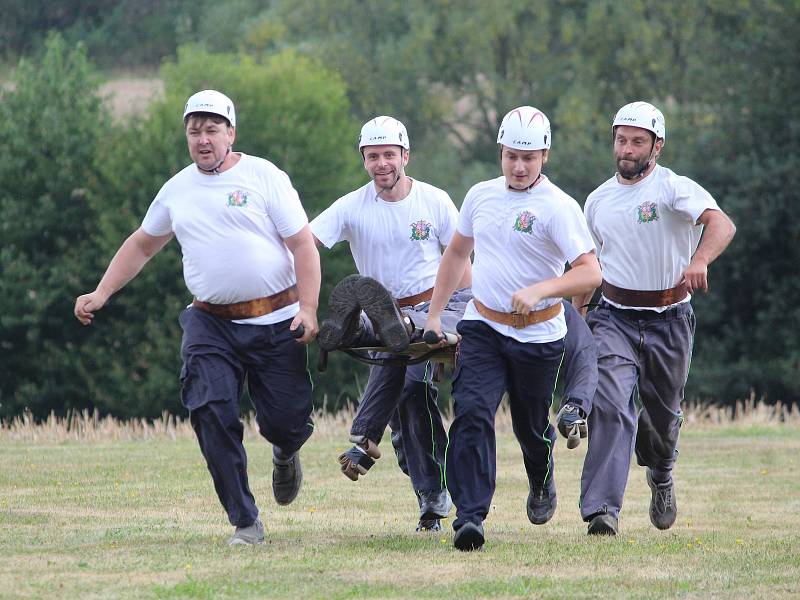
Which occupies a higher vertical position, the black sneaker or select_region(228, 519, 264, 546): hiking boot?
the black sneaker

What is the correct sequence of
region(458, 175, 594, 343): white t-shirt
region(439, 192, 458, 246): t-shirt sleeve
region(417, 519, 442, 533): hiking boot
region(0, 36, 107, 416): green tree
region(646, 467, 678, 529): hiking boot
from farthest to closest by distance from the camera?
region(0, 36, 107, 416): green tree < region(646, 467, 678, 529): hiking boot < region(417, 519, 442, 533): hiking boot < region(439, 192, 458, 246): t-shirt sleeve < region(458, 175, 594, 343): white t-shirt

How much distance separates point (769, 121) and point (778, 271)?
4.25 meters

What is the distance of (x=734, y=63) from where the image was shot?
4494 centimetres

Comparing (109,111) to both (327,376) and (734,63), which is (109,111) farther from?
(734,63)

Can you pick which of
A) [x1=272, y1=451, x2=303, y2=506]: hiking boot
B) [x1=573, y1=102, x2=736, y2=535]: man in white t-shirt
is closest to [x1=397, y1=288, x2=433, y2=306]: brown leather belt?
[x1=573, y1=102, x2=736, y2=535]: man in white t-shirt

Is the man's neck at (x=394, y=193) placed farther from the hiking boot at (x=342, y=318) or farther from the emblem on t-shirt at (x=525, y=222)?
the emblem on t-shirt at (x=525, y=222)

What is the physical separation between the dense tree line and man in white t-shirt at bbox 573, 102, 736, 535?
3086 centimetres

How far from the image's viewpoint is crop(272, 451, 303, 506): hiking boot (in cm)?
901

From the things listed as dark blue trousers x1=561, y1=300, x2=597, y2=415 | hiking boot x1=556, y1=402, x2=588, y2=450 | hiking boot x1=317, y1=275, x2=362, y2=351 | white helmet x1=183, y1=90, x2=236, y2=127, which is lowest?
hiking boot x1=556, y1=402, x2=588, y2=450

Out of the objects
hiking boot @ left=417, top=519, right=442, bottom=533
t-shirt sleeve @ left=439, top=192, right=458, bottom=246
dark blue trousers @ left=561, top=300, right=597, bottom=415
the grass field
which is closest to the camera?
the grass field

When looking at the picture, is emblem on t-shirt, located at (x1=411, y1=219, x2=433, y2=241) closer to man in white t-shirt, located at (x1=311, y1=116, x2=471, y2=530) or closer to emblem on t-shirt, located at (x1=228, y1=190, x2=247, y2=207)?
man in white t-shirt, located at (x1=311, y1=116, x2=471, y2=530)

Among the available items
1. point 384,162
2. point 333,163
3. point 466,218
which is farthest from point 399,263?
point 333,163

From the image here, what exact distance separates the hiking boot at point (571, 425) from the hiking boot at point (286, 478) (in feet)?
5.47

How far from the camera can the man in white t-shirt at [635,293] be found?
8.77m
